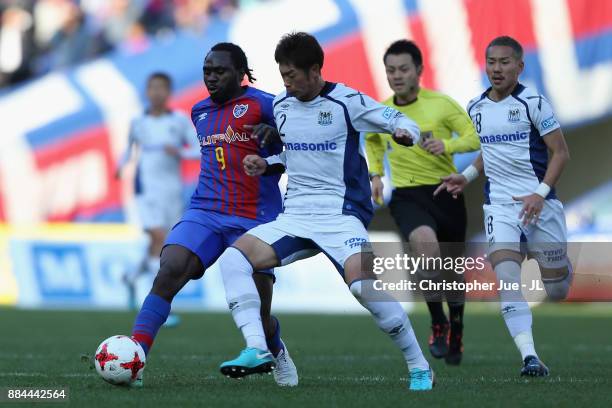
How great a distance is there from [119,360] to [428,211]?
11.6 ft

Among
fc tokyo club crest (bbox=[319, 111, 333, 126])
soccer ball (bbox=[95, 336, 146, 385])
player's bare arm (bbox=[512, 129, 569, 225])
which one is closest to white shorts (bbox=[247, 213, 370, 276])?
fc tokyo club crest (bbox=[319, 111, 333, 126])

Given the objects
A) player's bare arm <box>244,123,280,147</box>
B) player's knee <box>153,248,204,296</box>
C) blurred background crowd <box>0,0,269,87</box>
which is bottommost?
player's knee <box>153,248,204,296</box>

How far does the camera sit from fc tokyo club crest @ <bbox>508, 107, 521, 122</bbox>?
7555 mm

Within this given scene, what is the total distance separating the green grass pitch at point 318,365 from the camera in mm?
5961

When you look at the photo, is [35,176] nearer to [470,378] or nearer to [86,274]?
[86,274]

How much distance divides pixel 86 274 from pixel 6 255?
125 cm

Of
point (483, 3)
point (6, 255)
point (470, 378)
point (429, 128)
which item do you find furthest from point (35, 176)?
point (470, 378)

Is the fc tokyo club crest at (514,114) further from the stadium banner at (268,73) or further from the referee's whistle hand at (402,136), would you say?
the stadium banner at (268,73)

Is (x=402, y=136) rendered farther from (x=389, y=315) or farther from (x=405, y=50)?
(x=405, y=50)

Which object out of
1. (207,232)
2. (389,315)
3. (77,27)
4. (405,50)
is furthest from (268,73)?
(389,315)

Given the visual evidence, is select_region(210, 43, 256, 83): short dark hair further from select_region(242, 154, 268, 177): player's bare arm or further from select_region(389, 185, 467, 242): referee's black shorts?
select_region(389, 185, 467, 242): referee's black shorts

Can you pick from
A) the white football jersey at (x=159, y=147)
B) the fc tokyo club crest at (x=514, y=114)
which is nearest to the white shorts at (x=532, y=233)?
the fc tokyo club crest at (x=514, y=114)

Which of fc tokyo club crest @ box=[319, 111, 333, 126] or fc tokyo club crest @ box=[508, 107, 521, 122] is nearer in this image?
fc tokyo club crest @ box=[319, 111, 333, 126]

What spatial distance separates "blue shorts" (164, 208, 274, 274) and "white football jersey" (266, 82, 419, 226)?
38cm
